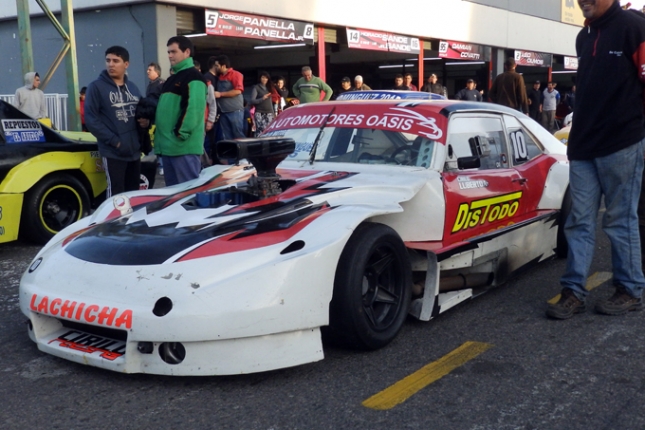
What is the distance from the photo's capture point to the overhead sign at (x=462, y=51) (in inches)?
829

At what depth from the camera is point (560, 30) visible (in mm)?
27922

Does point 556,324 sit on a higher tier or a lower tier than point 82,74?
lower

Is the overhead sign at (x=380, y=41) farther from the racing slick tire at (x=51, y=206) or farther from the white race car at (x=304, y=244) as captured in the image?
the white race car at (x=304, y=244)

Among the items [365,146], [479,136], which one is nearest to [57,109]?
[365,146]

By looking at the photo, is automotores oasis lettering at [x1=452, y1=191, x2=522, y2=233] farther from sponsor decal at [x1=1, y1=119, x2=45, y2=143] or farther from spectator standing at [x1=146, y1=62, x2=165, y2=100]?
spectator standing at [x1=146, y1=62, x2=165, y2=100]

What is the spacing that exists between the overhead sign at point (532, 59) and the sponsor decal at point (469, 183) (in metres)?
21.8

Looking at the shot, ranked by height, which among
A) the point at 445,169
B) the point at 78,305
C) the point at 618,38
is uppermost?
the point at 618,38

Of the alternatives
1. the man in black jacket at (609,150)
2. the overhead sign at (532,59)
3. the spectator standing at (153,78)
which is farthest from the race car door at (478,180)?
the overhead sign at (532,59)

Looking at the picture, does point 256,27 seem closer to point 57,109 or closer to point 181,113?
point 57,109

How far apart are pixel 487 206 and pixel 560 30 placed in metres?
26.0

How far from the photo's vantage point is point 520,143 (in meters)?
5.12

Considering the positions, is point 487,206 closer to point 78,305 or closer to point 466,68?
point 78,305

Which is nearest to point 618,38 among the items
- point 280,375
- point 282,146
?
point 282,146

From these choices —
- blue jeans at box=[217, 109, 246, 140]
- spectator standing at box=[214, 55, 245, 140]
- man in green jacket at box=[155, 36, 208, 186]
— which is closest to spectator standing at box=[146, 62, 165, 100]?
spectator standing at box=[214, 55, 245, 140]
